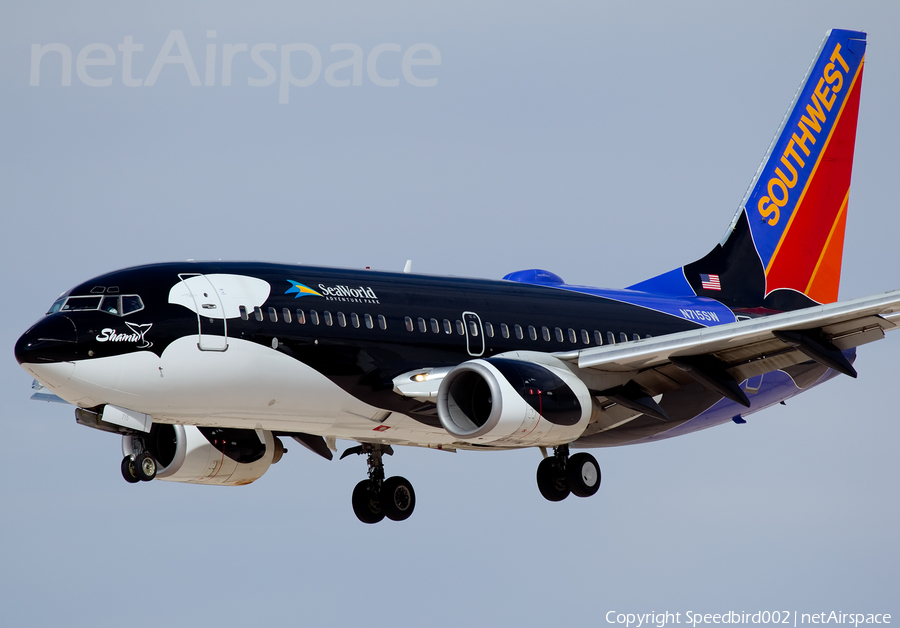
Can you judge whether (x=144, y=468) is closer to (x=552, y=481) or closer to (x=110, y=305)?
(x=110, y=305)

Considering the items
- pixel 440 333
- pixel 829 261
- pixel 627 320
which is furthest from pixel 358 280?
pixel 829 261

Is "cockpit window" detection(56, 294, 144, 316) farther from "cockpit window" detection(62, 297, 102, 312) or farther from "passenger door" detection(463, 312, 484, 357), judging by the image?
"passenger door" detection(463, 312, 484, 357)

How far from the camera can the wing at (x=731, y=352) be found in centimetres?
2897

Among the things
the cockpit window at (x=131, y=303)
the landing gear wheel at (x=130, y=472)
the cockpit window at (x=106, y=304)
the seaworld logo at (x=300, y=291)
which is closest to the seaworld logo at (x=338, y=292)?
the seaworld logo at (x=300, y=291)

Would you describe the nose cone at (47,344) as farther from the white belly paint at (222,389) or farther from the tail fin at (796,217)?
the tail fin at (796,217)

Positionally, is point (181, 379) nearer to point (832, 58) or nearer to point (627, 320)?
point (627, 320)

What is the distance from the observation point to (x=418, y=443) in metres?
33.4

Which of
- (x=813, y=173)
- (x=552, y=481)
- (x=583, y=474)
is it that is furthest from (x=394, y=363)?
(x=813, y=173)

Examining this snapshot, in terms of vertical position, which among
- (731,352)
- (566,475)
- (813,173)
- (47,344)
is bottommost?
(566,475)

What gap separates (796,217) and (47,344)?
937 inches

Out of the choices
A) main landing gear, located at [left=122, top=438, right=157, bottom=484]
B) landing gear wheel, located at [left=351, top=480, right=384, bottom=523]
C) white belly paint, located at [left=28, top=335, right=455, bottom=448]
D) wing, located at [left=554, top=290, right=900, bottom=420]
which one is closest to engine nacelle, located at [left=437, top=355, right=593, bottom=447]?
wing, located at [left=554, top=290, right=900, bottom=420]

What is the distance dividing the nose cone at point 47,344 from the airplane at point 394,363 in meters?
0.03

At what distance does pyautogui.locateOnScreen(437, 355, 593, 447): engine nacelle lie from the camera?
2919 centimetres

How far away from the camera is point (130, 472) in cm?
2858
